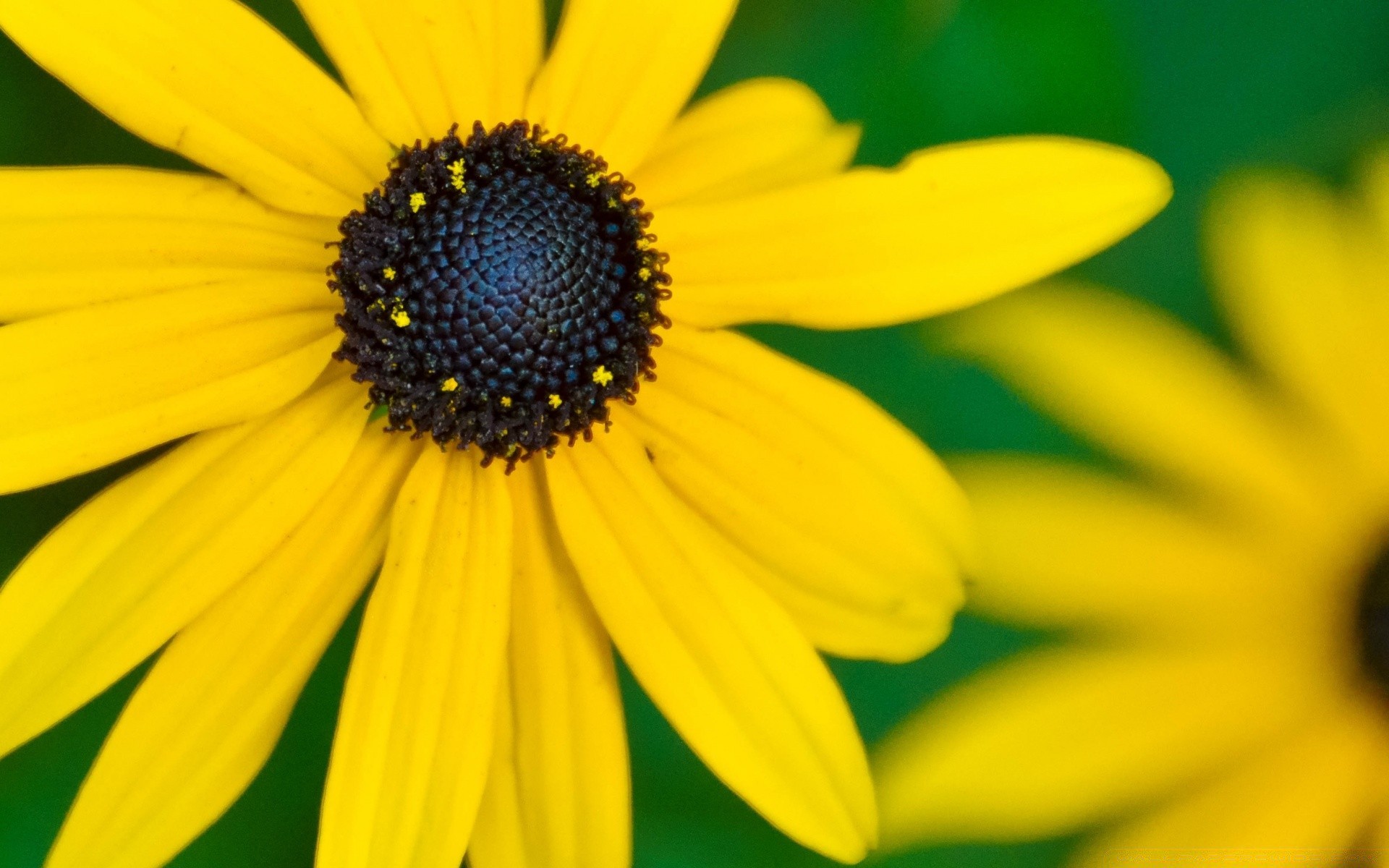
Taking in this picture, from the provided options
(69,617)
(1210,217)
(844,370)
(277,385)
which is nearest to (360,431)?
(277,385)

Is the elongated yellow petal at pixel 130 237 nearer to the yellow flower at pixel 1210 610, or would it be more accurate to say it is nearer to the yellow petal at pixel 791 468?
the yellow petal at pixel 791 468

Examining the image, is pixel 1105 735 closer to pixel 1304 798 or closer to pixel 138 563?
pixel 1304 798

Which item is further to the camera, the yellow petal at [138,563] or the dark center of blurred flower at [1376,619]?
the dark center of blurred flower at [1376,619]

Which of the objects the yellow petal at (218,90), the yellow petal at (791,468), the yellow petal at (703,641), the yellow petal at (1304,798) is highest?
the yellow petal at (218,90)

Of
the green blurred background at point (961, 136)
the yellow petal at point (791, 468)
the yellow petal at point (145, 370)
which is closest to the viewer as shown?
the yellow petal at point (145, 370)

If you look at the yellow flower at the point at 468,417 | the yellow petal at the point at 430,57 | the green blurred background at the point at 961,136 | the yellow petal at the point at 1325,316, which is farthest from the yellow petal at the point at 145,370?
the yellow petal at the point at 1325,316

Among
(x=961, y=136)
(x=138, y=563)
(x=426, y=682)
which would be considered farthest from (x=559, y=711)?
(x=961, y=136)
